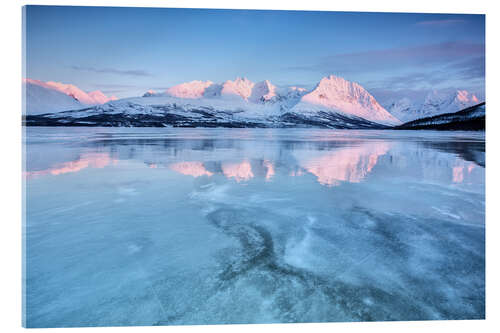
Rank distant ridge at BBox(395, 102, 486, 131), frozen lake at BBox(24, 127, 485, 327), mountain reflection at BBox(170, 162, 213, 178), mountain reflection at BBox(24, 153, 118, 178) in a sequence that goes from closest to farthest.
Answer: frozen lake at BBox(24, 127, 485, 327) < mountain reflection at BBox(24, 153, 118, 178) < mountain reflection at BBox(170, 162, 213, 178) < distant ridge at BBox(395, 102, 486, 131)

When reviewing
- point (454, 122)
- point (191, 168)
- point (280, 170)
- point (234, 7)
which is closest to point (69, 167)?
point (191, 168)

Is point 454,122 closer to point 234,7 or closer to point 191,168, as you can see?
point 191,168

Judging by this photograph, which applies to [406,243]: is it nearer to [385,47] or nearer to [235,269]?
[235,269]

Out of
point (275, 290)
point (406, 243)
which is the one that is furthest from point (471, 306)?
point (275, 290)

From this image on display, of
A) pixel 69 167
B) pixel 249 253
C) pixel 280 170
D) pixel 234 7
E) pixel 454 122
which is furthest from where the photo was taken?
pixel 454 122

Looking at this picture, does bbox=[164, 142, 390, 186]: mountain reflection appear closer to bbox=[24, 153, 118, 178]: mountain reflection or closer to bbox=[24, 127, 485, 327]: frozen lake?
bbox=[24, 127, 485, 327]: frozen lake

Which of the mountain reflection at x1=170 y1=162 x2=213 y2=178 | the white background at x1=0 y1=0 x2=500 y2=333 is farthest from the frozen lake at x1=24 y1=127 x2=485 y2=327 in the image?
the mountain reflection at x1=170 y1=162 x2=213 y2=178
